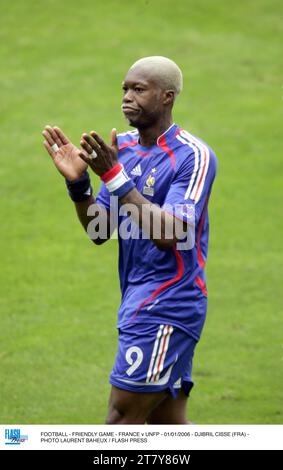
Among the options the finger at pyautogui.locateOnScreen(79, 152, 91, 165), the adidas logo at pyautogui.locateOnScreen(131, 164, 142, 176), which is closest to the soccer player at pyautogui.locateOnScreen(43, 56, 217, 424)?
the adidas logo at pyautogui.locateOnScreen(131, 164, 142, 176)

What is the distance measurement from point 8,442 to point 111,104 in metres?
10.8

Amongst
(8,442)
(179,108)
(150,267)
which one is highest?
(179,108)

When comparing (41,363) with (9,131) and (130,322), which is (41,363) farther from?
(9,131)

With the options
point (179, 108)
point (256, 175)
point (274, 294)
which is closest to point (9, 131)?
point (179, 108)

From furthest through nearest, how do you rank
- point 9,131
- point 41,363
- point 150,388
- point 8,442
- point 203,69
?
point 203,69 < point 9,131 < point 41,363 < point 8,442 < point 150,388

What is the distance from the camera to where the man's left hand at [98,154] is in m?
6.40

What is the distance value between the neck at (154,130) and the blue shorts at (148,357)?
3.90ft

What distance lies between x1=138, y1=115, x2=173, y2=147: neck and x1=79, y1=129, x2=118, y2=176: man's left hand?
56cm

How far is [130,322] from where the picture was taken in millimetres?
6824

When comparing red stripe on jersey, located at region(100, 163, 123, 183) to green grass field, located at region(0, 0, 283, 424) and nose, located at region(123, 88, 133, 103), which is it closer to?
nose, located at region(123, 88, 133, 103)

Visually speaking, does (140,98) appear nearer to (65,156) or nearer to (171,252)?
(65,156)

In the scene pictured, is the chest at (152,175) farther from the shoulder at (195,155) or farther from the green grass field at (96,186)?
the green grass field at (96,186)

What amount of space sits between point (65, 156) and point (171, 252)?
0.92m

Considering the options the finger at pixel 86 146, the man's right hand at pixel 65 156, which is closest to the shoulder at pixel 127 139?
the man's right hand at pixel 65 156
